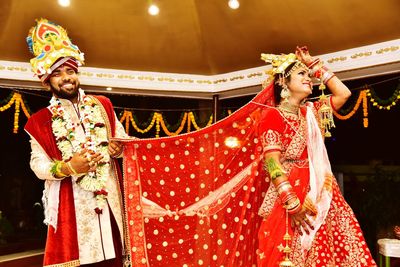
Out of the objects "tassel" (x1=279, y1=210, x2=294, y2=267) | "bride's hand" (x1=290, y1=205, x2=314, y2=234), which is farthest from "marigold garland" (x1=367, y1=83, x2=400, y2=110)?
"tassel" (x1=279, y1=210, x2=294, y2=267)

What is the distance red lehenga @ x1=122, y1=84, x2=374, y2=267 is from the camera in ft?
9.91

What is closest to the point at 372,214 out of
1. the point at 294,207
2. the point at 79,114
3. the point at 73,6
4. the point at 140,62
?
the point at 294,207

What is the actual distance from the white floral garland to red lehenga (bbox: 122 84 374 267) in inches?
8.6

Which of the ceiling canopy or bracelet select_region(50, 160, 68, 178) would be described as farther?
the ceiling canopy

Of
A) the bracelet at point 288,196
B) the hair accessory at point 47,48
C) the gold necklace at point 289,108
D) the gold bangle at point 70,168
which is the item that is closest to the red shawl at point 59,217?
the gold bangle at point 70,168

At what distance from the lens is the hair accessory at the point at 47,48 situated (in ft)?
9.04

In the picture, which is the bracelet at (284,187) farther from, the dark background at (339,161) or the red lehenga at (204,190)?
the dark background at (339,161)

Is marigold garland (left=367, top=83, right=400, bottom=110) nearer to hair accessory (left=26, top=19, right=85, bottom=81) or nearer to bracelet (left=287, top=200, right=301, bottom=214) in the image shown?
bracelet (left=287, top=200, right=301, bottom=214)

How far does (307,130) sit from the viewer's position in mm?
2816

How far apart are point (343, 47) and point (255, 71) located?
1.00 meters

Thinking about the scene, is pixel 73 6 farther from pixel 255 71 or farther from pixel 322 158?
pixel 322 158

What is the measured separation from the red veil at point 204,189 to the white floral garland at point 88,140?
223 mm

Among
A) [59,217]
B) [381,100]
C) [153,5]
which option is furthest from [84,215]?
[381,100]

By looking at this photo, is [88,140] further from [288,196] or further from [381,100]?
[381,100]
